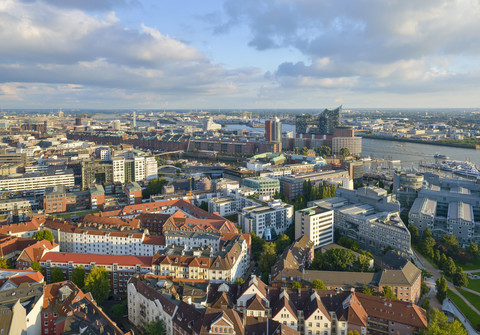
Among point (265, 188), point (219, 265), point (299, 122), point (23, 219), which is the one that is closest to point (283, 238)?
point (219, 265)

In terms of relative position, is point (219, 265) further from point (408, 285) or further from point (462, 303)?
point (462, 303)

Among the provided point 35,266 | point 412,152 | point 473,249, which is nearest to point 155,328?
point 35,266

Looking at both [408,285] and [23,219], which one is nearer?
[408,285]

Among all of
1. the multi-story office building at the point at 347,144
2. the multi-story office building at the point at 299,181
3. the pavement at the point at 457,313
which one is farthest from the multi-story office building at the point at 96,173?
the multi-story office building at the point at 347,144

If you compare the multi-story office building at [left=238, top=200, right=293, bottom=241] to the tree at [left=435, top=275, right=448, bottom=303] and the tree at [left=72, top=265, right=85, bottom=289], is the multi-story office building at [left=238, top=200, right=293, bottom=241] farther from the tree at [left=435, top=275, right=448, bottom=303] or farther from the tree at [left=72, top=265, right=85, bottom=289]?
the tree at [left=72, top=265, right=85, bottom=289]

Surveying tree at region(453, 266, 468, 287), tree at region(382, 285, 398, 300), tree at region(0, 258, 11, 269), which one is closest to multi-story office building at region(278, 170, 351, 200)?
tree at region(453, 266, 468, 287)
